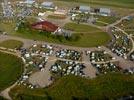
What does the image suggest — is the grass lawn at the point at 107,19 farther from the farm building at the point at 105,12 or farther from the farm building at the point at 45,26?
the farm building at the point at 45,26

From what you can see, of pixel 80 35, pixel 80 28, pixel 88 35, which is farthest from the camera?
pixel 80 28

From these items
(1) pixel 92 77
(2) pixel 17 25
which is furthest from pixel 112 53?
(2) pixel 17 25

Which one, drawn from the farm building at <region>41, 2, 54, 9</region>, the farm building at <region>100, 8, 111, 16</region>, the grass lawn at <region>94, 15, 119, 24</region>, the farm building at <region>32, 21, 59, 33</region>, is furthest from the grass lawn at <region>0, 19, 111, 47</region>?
the farm building at <region>41, 2, 54, 9</region>

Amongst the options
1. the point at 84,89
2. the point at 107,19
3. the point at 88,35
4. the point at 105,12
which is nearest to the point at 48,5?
the point at 105,12

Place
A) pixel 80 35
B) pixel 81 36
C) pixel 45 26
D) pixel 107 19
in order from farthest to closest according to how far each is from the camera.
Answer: pixel 107 19
pixel 45 26
pixel 80 35
pixel 81 36

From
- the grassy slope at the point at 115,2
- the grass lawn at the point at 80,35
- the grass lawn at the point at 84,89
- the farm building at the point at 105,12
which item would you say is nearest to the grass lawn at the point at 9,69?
the grass lawn at the point at 84,89

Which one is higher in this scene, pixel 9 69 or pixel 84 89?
pixel 84 89

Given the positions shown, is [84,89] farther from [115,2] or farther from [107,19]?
[115,2]

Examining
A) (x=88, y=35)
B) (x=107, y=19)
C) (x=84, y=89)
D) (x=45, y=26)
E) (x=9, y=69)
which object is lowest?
(x=9, y=69)
